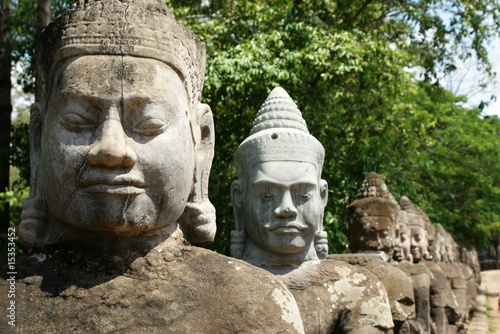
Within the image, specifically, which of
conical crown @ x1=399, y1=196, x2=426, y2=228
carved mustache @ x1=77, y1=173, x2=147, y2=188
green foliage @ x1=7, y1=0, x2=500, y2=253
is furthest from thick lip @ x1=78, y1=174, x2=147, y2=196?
conical crown @ x1=399, y1=196, x2=426, y2=228

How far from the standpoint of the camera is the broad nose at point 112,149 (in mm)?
2854

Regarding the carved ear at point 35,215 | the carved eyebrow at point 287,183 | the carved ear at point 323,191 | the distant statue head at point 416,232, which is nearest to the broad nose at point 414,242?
the distant statue head at point 416,232

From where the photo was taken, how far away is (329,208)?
35.6 ft

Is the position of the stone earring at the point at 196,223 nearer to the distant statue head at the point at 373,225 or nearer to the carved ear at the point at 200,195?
the carved ear at the point at 200,195

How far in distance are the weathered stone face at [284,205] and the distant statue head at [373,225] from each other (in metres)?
2.61

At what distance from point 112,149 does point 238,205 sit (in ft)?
8.33

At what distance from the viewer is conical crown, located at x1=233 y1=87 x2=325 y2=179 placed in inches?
199

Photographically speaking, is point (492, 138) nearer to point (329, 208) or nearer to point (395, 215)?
point (329, 208)

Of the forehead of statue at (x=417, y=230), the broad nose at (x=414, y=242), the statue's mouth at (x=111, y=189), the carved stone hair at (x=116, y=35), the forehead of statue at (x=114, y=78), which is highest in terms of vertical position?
the carved stone hair at (x=116, y=35)

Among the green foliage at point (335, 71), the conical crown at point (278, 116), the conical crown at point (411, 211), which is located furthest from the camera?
the conical crown at point (411, 211)

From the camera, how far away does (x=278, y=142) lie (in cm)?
505

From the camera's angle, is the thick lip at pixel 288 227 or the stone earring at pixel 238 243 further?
the stone earring at pixel 238 243

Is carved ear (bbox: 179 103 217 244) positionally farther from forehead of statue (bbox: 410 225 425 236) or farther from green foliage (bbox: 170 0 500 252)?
forehead of statue (bbox: 410 225 425 236)

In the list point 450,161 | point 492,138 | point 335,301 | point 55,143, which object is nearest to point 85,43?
point 55,143
